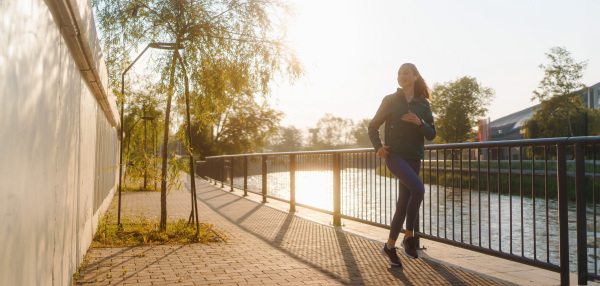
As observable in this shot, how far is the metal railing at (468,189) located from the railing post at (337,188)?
15mm

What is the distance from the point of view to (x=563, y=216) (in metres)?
3.74

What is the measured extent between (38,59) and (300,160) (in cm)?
672

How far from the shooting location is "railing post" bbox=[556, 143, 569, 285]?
3715 mm

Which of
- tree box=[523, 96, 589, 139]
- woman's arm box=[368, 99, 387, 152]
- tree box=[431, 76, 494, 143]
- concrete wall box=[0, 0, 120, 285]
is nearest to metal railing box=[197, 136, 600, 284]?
woman's arm box=[368, 99, 387, 152]

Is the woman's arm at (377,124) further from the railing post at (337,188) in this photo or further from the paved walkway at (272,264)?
the railing post at (337,188)

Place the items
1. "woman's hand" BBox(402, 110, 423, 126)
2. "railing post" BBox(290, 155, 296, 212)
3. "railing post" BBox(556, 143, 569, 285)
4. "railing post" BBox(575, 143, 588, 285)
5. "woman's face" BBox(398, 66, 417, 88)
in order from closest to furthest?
1. "railing post" BBox(575, 143, 588, 285)
2. "railing post" BBox(556, 143, 569, 285)
3. "woman's hand" BBox(402, 110, 423, 126)
4. "woman's face" BBox(398, 66, 417, 88)
5. "railing post" BBox(290, 155, 296, 212)

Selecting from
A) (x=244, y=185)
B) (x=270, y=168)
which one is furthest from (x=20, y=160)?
(x=244, y=185)

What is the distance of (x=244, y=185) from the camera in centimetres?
1305

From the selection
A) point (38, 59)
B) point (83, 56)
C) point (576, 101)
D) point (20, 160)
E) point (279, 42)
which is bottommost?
point (20, 160)

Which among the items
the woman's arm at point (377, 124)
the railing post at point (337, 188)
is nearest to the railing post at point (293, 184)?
the railing post at point (337, 188)

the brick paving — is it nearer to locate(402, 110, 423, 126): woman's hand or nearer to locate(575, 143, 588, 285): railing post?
locate(575, 143, 588, 285): railing post

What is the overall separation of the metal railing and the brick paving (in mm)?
523

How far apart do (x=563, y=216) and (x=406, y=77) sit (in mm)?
1832

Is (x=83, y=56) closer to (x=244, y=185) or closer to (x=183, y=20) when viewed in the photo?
(x=183, y=20)
